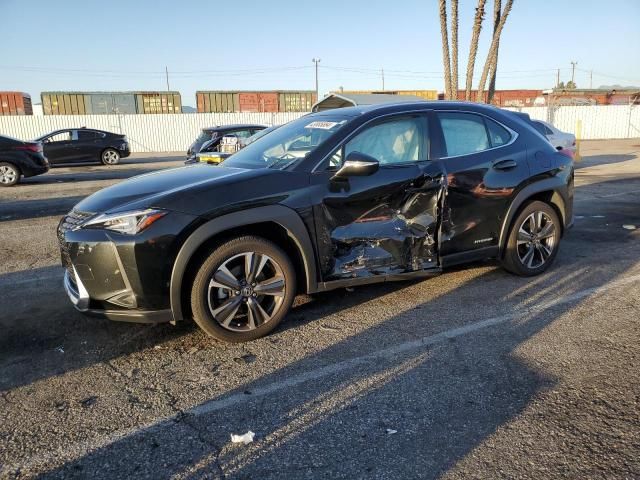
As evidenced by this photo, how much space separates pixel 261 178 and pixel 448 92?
21.4 metres

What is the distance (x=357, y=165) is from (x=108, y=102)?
3995 centimetres

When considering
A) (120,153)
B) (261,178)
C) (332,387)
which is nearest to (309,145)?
(261,178)

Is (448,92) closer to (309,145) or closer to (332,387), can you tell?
(309,145)

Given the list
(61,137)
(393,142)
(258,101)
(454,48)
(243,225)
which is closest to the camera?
(243,225)

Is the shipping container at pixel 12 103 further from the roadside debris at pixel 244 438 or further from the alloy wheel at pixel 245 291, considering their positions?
the roadside debris at pixel 244 438

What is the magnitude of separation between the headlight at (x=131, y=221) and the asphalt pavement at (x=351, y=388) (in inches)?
35.2

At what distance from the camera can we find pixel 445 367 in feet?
10.5

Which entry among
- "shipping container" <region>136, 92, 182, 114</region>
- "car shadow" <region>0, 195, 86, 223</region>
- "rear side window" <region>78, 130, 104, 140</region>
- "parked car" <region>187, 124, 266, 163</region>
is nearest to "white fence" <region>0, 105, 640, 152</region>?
"shipping container" <region>136, 92, 182, 114</region>

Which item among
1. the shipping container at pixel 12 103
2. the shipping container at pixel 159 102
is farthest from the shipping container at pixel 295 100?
the shipping container at pixel 12 103

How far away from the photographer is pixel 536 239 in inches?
196

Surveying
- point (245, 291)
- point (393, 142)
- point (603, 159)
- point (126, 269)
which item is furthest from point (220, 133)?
point (603, 159)

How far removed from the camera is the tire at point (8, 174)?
13391 mm

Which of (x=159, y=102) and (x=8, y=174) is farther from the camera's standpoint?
(x=159, y=102)

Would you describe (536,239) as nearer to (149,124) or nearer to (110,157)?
(110,157)
